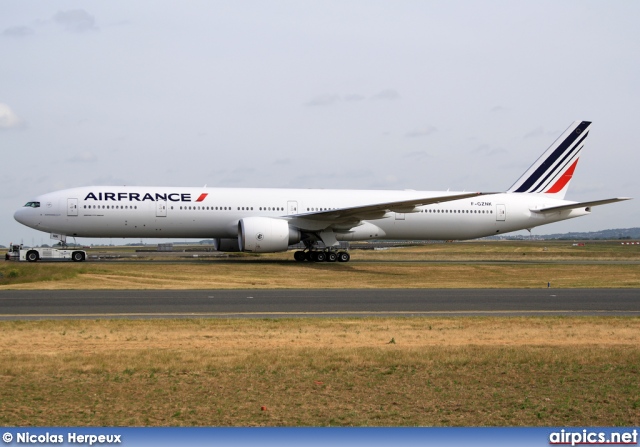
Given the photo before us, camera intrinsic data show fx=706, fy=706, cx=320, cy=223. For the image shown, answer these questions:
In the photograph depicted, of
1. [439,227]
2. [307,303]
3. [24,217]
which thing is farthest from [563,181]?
[24,217]

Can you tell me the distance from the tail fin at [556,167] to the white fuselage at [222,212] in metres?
2.49

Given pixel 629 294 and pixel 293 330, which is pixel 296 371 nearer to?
pixel 293 330

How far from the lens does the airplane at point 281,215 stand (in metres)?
36.6

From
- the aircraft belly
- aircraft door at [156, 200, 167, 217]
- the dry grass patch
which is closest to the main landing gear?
the dry grass patch

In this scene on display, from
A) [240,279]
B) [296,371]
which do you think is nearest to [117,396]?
[296,371]

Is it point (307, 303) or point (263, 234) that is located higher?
point (263, 234)

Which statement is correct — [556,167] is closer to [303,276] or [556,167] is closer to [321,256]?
[321,256]

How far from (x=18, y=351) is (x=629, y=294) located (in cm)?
2083

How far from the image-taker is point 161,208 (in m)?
37.2

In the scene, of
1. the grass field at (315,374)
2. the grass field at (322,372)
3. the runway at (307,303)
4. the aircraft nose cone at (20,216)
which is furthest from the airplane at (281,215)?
the grass field at (315,374)

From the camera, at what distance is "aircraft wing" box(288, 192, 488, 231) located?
36.0 metres

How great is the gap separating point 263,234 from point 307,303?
1472 centimetres

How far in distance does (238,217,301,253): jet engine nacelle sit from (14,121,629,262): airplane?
0.05 meters

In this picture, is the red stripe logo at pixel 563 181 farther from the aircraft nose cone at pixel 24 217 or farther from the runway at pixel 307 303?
the aircraft nose cone at pixel 24 217
